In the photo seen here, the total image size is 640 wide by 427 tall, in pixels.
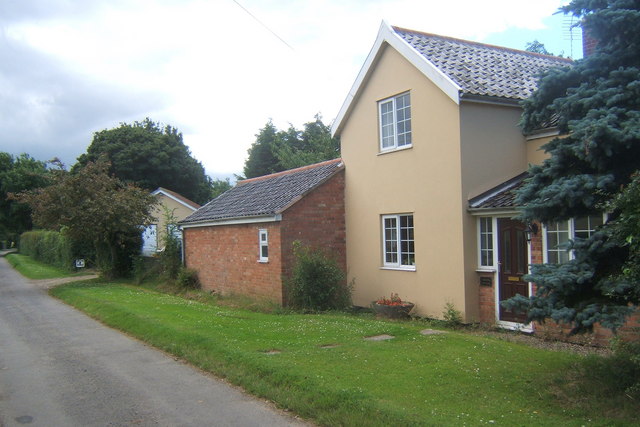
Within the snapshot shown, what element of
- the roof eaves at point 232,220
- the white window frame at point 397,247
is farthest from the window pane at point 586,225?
the roof eaves at point 232,220

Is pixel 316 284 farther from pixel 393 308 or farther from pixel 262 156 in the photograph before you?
pixel 262 156

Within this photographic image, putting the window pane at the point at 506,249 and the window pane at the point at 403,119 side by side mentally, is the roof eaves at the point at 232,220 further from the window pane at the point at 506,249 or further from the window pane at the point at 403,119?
the window pane at the point at 506,249

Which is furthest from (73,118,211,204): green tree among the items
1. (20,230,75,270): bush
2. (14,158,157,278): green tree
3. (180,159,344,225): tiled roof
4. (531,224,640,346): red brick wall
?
(531,224,640,346): red brick wall

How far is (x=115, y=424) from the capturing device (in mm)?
6355

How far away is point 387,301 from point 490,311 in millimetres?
2682

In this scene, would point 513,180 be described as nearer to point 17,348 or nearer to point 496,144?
point 496,144

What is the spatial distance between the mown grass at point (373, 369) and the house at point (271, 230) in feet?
11.0

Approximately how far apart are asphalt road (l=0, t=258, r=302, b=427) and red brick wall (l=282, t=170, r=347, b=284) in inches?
211

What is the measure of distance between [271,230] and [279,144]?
89.1ft

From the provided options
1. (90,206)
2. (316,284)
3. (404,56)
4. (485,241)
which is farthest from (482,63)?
(90,206)

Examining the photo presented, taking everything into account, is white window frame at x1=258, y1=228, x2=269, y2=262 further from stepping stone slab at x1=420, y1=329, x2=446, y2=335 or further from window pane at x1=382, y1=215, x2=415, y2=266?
stepping stone slab at x1=420, y1=329, x2=446, y2=335

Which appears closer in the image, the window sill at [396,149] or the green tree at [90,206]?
the window sill at [396,149]

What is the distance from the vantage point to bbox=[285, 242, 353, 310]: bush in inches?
572

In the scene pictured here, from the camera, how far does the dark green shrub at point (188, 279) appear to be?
21031 mm
